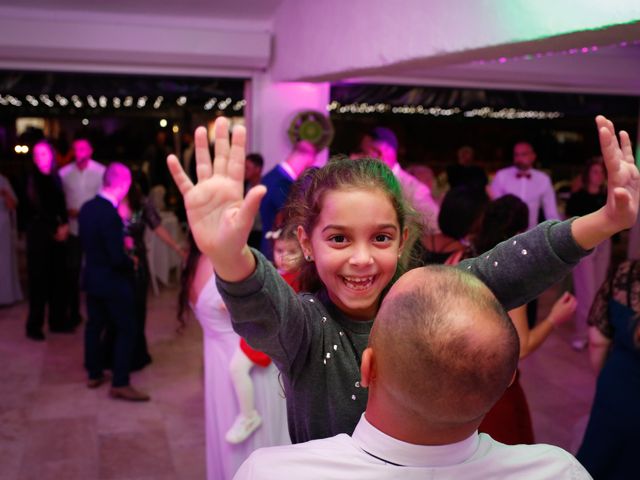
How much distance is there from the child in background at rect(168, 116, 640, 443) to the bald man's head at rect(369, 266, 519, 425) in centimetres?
24

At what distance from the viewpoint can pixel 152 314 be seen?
6172mm

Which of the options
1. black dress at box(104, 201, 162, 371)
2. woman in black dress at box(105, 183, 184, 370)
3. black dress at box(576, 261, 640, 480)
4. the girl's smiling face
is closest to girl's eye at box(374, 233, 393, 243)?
the girl's smiling face

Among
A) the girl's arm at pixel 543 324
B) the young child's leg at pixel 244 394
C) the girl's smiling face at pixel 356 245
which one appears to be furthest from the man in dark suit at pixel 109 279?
the girl's smiling face at pixel 356 245

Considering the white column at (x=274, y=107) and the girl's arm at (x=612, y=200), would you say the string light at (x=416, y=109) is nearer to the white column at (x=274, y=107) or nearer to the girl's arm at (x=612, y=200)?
the white column at (x=274, y=107)

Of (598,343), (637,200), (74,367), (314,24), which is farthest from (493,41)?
(74,367)

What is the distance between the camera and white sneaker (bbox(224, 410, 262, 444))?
8.21 ft

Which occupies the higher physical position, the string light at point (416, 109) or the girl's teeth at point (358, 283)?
the string light at point (416, 109)

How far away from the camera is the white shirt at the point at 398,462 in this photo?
880mm

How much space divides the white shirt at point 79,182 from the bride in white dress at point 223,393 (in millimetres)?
3111

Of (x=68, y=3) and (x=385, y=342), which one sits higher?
(x=68, y=3)

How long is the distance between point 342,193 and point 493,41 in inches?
57.9

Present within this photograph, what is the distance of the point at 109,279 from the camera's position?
4039 millimetres

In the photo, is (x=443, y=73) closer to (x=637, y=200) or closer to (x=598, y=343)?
(x=598, y=343)

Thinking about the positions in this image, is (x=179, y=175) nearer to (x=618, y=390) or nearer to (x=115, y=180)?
(x=618, y=390)
